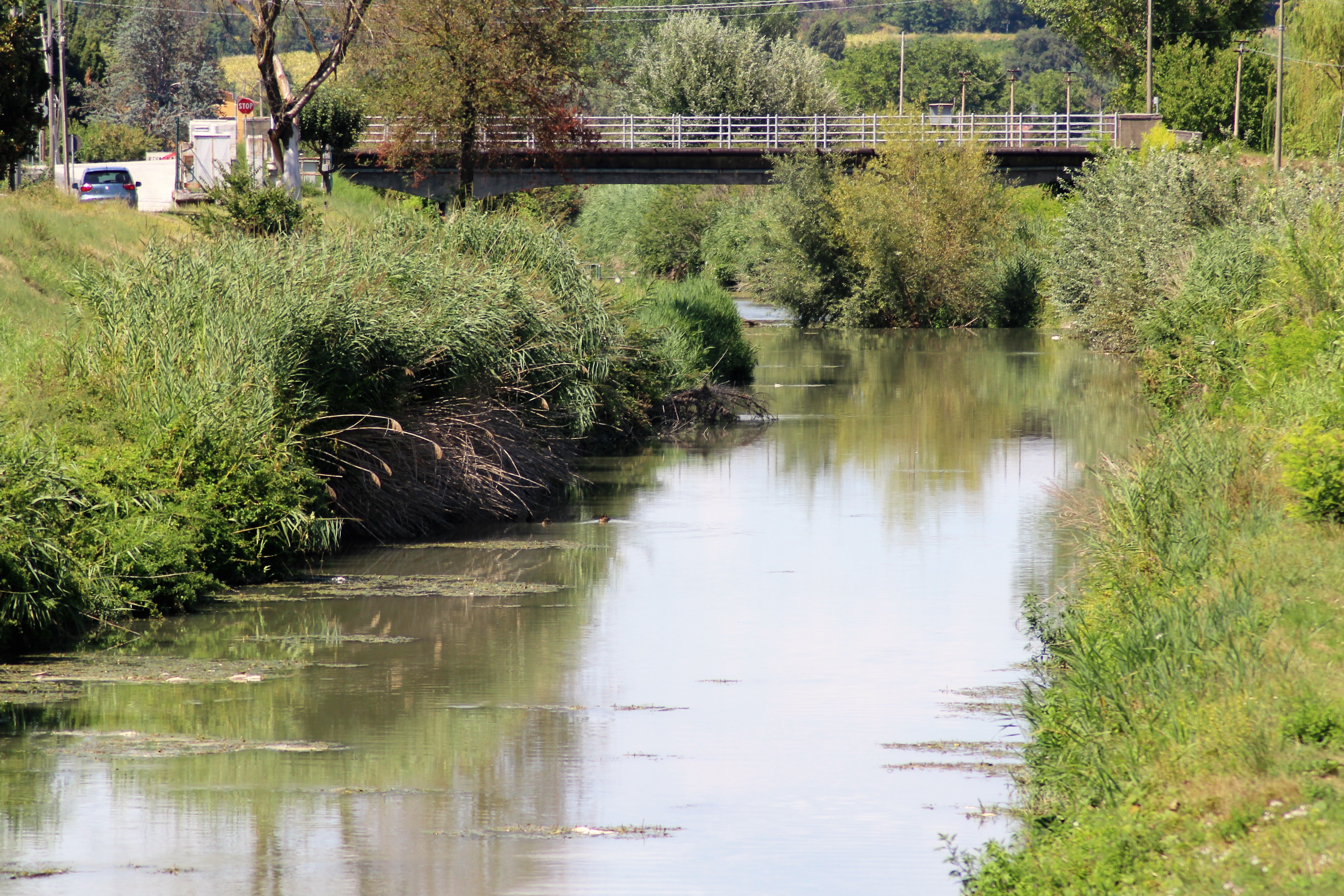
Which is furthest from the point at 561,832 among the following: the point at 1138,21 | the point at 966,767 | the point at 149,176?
the point at 1138,21

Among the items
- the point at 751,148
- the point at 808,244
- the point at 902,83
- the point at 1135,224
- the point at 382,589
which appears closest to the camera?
the point at 382,589

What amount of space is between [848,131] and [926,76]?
3582 inches

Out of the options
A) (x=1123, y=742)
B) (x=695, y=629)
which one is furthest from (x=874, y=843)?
(x=695, y=629)

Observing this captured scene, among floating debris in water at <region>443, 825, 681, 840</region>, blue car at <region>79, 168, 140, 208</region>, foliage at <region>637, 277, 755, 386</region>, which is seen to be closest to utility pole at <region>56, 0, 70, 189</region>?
blue car at <region>79, 168, 140, 208</region>

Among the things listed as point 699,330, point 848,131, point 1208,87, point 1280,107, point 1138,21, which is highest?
point 1138,21

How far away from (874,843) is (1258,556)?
304 cm

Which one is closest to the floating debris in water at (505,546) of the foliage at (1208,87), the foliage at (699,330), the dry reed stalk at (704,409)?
the foliage at (699,330)

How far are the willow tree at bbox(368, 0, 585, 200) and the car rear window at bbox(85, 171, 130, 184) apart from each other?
19.5 metres

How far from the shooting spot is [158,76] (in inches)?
4638

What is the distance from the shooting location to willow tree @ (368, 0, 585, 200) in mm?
32875

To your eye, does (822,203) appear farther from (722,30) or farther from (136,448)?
(136,448)

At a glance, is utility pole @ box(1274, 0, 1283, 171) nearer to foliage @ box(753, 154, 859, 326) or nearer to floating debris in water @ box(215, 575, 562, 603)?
foliage @ box(753, 154, 859, 326)

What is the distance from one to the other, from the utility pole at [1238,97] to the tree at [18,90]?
52793mm

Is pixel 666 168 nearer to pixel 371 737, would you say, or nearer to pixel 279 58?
pixel 279 58
